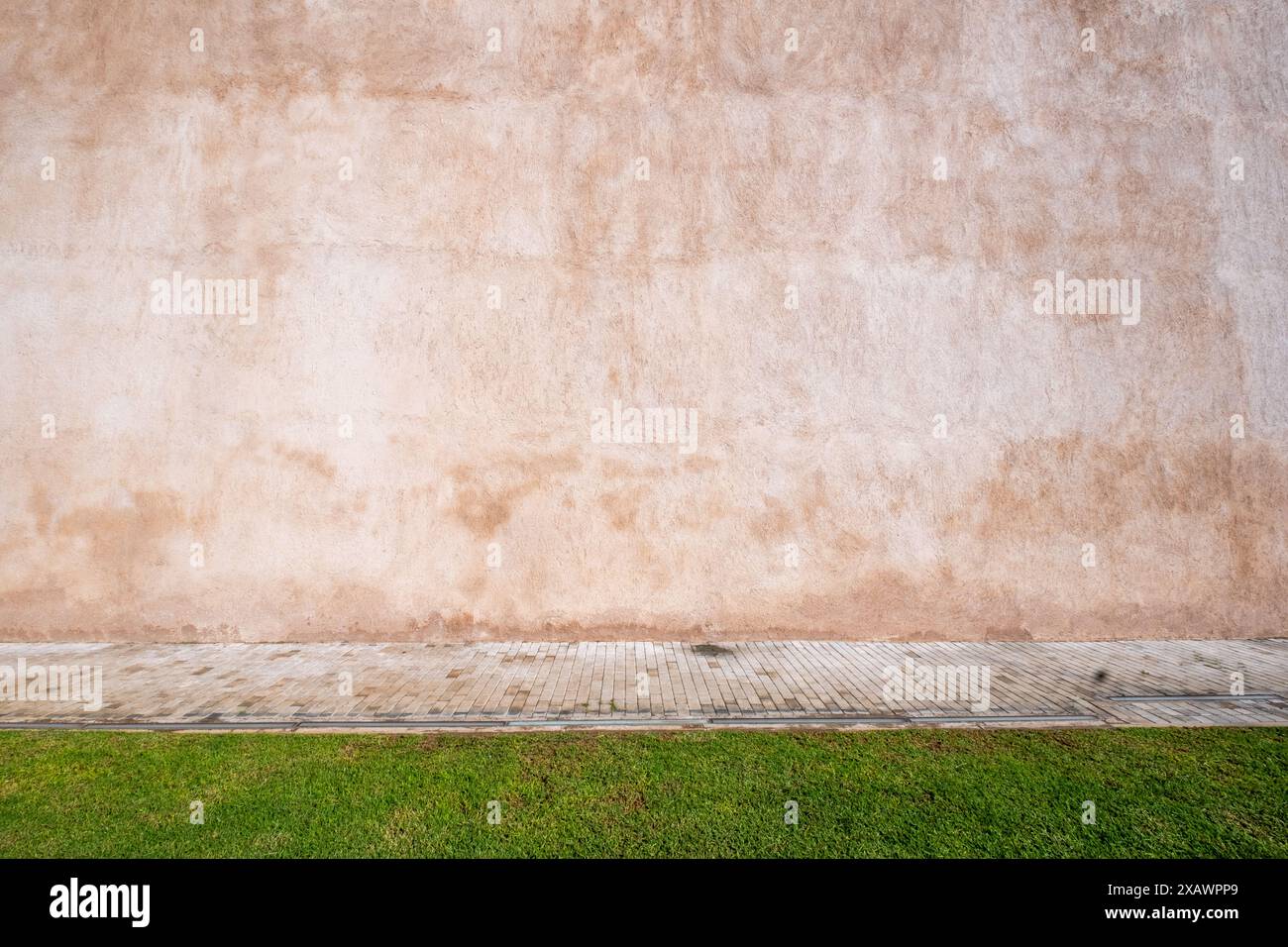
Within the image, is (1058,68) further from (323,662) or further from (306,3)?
(323,662)

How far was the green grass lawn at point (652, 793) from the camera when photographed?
370 centimetres

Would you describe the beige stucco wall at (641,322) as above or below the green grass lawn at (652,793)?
above

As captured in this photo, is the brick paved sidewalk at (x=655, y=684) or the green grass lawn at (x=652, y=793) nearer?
the green grass lawn at (x=652, y=793)

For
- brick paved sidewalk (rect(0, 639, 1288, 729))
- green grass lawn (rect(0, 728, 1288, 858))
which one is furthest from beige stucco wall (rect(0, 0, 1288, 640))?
green grass lawn (rect(0, 728, 1288, 858))

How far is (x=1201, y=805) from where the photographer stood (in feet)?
13.5

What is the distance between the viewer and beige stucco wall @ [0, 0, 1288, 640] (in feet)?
27.2

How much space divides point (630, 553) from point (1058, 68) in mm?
7482

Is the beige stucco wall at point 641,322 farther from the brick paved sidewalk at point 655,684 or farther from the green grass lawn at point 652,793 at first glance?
the green grass lawn at point 652,793

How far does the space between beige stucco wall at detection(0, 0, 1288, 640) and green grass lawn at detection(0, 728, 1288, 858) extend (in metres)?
3.20

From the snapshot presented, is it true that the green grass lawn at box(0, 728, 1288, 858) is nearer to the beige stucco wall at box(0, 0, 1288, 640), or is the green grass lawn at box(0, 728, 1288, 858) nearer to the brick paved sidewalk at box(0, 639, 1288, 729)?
the brick paved sidewalk at box(0, 639, 1288, 729)

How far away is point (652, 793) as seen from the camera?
4.23 meters

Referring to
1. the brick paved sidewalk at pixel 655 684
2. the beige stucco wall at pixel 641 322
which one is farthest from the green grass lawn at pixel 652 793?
the beige stucco wall at pixel 641 322

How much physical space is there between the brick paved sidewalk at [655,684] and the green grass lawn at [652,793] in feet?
1.30

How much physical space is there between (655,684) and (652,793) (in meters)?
2.31
